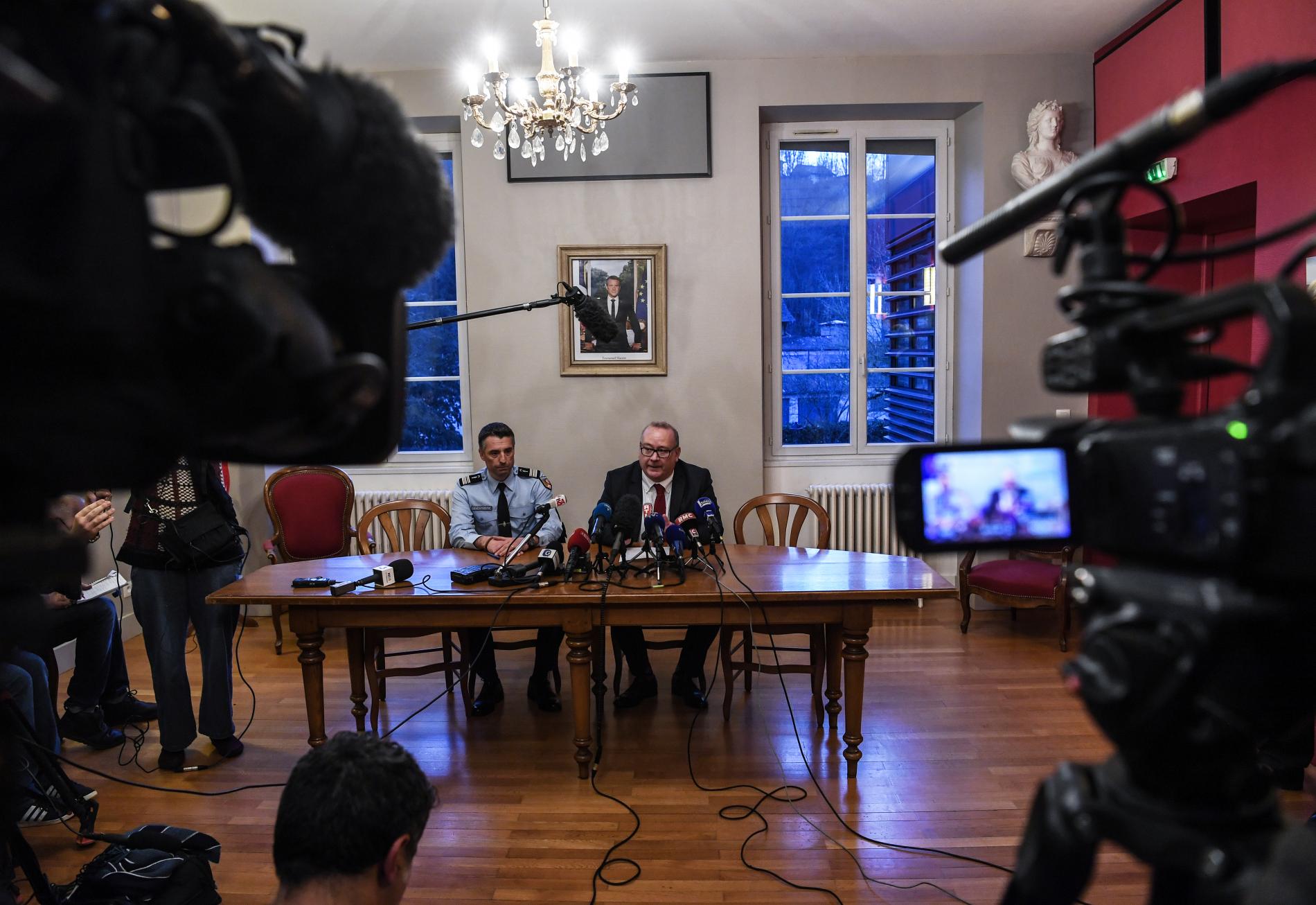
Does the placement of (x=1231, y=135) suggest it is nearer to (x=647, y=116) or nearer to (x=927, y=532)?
(x=647, y=116)

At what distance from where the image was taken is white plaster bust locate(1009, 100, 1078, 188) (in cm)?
457

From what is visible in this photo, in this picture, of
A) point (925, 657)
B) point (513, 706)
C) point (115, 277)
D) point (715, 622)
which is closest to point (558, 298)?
point (715, 622)

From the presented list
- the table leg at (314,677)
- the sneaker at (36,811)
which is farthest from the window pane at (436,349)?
the sneaker at (36,811)

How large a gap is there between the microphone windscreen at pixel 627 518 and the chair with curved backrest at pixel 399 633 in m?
0.79

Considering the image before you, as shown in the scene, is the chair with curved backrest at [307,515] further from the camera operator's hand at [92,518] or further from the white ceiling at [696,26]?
the white ceiling at [696,26]

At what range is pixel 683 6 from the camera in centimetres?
403

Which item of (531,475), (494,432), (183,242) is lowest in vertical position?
(531,475)

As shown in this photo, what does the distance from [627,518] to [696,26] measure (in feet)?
8.62

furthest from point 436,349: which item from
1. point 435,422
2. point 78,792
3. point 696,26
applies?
point 78,792

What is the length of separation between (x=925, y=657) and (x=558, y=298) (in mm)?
2523

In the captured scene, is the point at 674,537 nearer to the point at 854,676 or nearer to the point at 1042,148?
the point at 854,676

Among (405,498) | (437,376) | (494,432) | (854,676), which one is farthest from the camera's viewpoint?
(437,376)

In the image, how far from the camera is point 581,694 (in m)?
2.99

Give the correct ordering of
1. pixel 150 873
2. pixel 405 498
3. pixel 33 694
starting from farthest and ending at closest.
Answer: pixel 405 498 → pixel 33 694 → pixel 150 873
